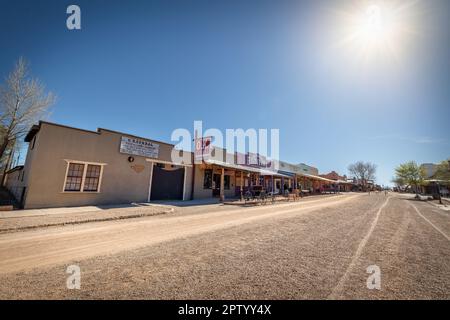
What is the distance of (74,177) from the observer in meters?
10.9

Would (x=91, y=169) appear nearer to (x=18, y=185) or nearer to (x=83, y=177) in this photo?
(x=83, y=177)

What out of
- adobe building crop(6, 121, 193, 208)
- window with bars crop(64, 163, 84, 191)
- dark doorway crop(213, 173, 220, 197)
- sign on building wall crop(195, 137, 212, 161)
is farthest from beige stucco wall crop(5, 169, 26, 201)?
dark doorway crop(213, 173, 220, 197)

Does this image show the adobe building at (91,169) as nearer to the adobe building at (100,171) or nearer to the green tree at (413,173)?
the adobe building at (100,171)

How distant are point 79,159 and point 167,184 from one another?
6285 mm

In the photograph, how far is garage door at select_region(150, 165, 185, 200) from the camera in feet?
48.5

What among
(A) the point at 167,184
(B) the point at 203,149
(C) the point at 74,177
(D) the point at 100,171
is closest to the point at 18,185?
(C) the point at 74,177

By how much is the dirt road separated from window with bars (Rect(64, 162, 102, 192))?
5.92 m

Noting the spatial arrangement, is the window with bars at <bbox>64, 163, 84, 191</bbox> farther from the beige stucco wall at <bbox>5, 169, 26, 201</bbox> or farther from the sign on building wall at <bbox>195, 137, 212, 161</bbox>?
the sign on building wall at <bbox>195, 137, 212, 161</bbox>

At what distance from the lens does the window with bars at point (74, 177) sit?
1066 cm

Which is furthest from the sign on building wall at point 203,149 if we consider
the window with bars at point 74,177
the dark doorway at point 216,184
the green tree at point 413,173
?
the green tree at point 413,173

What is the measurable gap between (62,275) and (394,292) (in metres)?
5.10
